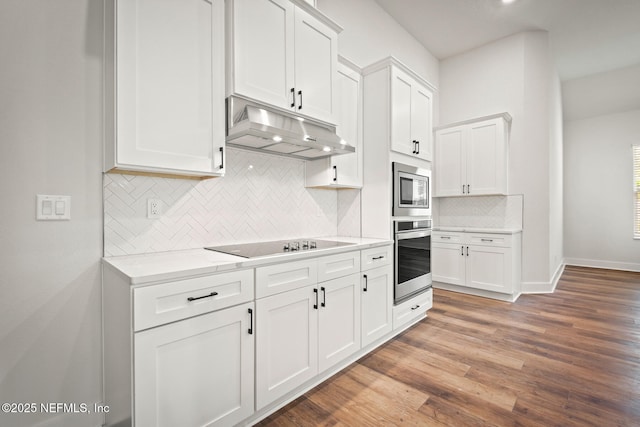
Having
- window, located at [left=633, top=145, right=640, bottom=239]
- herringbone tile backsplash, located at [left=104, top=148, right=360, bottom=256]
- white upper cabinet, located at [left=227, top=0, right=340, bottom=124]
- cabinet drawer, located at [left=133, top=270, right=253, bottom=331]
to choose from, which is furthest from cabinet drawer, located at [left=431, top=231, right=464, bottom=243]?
window, located at [left=633, top=145, right=640, bottom=239]

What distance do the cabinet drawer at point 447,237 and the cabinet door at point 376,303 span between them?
77.5 inches

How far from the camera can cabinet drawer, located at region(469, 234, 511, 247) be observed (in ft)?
12.5

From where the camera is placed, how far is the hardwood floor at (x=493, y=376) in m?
1.74

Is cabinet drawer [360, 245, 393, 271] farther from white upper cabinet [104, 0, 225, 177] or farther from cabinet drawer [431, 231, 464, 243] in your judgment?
cabinet drawer [431, 231, 464, 243]

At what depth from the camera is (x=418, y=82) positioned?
3.11 metres

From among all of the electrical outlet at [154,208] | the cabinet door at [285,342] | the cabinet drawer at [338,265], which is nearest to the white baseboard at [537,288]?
the cabinet drawer at [338,265]

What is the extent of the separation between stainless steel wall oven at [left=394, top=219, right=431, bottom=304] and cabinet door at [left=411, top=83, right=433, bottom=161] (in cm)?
76

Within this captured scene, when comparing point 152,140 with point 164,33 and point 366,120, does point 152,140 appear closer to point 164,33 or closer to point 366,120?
point 164,33

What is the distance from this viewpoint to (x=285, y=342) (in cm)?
175

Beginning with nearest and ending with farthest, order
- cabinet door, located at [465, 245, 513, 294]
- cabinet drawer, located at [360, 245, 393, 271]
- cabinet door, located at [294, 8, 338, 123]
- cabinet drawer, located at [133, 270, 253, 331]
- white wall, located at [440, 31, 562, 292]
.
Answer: cabinet drawer, located at [133, 270, 253, 331], cabinet door, located at [294, 8, 338, 123], cabinet drawer, located at [360, 245, 393, 271], cabinet door, located at [465, 245, 513, 294], white wall, located at [440, 31, 562, 292]

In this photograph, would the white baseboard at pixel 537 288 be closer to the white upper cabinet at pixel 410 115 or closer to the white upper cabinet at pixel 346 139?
the white upper cabinet at pixel 410 115

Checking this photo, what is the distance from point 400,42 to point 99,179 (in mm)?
3959

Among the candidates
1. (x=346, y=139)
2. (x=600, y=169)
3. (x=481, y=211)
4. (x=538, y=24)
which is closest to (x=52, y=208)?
(x=346, y=139)

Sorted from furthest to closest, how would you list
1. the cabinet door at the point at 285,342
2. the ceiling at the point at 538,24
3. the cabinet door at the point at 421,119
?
1. the ceiling at the point at 538,24
2. the cabinet door at the point at 421,119
3. the cabinet door at the point at 285,342
